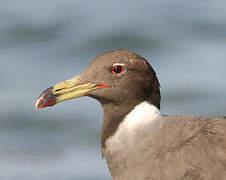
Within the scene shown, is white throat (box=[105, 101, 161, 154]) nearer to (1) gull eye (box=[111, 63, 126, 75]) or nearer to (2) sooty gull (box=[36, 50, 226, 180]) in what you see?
(2) sooty gull (box=[36, 50, 226, 180])

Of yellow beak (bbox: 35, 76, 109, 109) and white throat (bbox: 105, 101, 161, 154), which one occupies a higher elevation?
yellow beak (bbox: 35, 76, 109, 109)

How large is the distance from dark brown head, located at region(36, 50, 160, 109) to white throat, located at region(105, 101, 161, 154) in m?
0.10

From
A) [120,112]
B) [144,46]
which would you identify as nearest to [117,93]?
[120,112]

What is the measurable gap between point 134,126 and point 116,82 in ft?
1.75

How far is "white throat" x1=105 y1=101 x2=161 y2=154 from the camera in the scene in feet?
30.2

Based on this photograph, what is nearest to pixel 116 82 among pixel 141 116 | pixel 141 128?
pixel 141 116

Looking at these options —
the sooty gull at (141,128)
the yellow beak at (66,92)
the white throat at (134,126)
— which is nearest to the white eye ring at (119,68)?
the sooty gull at (141,128)

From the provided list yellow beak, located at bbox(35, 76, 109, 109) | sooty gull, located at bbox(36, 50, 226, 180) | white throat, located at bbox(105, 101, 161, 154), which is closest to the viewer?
sooty gull, located at bbox(36, 50, 226, 180)

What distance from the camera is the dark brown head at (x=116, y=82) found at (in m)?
9.22

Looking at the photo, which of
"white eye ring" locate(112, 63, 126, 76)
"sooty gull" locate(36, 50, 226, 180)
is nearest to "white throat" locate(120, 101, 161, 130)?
"sooty gull" locate(36, 50, 226, 180)

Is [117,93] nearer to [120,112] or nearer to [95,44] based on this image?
[120,112]

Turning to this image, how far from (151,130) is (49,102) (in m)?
1.21

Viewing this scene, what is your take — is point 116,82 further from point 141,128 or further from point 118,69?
point 141,128

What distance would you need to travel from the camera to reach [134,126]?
30.3ft
